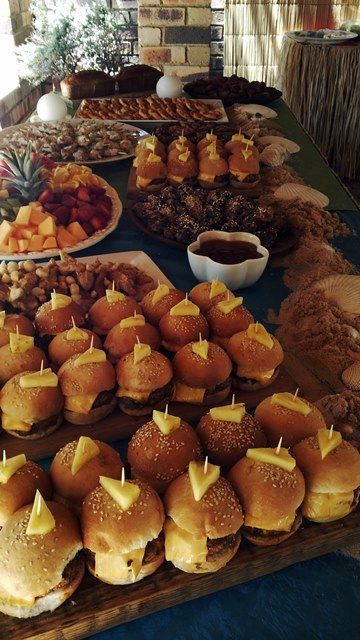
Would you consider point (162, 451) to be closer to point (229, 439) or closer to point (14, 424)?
point (229, 439)

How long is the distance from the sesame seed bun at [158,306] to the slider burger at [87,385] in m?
A: 0.24

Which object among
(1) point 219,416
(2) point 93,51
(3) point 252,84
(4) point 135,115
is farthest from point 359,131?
(1) point 219,416

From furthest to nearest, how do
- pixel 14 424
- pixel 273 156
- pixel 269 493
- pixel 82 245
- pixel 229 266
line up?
pixel 273 156 → pixel 82 245 → pixel 229 266 → pixel 14 424 → pixel 269 493

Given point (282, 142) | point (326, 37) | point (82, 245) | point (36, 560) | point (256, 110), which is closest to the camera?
point (36, 560)

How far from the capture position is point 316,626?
869 mm

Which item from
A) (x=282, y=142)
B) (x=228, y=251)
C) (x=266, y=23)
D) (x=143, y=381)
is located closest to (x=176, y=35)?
(x=266, y=23)

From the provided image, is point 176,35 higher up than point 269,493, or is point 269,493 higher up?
point 176,35

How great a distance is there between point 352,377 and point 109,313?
648 millimetres

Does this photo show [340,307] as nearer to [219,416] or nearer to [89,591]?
[219,416]

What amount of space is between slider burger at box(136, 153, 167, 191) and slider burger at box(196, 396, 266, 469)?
146 centimetres

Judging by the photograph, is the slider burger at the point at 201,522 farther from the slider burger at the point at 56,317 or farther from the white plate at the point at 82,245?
the white plate at the point at 82,245

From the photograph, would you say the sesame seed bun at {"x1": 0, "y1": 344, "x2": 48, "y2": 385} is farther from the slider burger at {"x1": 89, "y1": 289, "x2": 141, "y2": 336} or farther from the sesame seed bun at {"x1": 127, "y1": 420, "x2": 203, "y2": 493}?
the sesame seed bun at {"x1": 127, "y1": 420, "x2": 203, "y2": 493}

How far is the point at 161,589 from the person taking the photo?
838 millimetres

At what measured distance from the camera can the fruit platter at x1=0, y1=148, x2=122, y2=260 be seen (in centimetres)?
181
